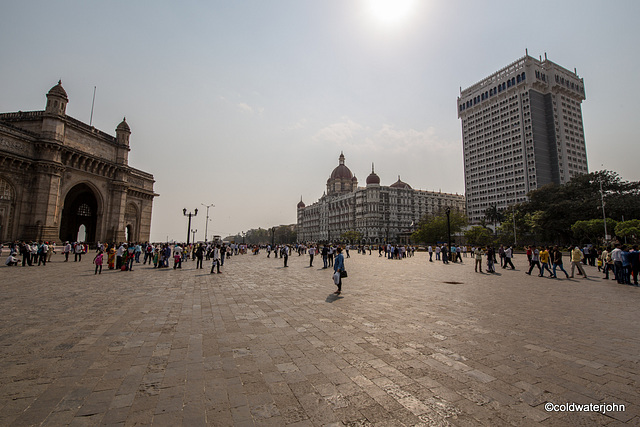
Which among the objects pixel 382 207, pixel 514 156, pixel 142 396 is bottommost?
pixel 142 396

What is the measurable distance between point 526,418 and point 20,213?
3870 cm

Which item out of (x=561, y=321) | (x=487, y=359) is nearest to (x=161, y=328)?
(x=487, y=359)

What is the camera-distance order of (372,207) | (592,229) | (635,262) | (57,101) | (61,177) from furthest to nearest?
(372,207) → (592,229) → (61,177) → (57,101) → (635,262)

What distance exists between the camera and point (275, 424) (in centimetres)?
251

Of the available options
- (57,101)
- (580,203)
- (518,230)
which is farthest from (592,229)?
(57,101)

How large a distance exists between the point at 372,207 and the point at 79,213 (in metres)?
77.2

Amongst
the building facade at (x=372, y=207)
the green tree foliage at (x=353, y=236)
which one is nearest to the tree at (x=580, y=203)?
the building facade at (x=372, y=207)

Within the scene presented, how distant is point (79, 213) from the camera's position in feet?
130

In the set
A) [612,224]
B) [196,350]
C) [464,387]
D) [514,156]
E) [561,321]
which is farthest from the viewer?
[514,156]

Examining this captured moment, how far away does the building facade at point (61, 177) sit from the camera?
2670cm

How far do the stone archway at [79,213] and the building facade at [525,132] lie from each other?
104284 mm

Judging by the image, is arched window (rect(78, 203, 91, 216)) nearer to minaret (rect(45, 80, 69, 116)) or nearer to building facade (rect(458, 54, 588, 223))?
minaret (rect(45, 80, 69, 116))

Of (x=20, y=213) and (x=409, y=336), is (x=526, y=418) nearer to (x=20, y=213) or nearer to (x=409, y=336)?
(x=409, y=336)

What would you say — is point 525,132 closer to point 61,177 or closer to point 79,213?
point 61,177
